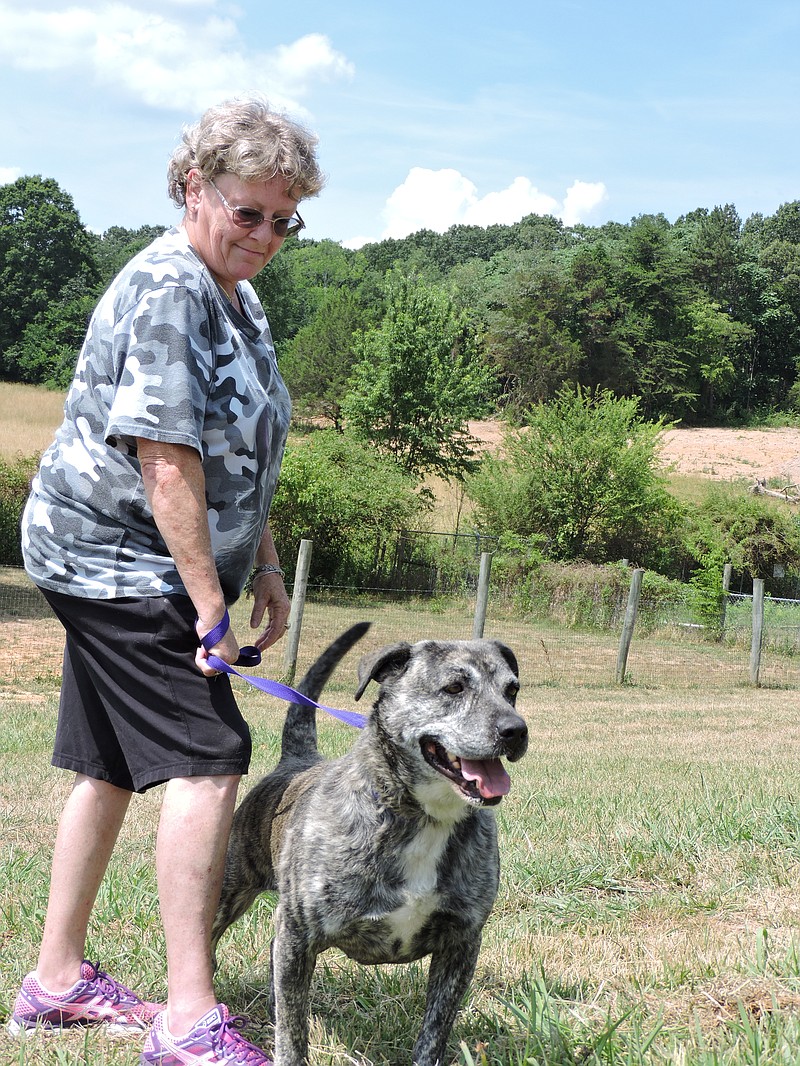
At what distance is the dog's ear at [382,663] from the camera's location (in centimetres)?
289

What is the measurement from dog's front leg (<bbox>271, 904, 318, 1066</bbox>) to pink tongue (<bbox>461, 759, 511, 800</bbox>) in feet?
2.07

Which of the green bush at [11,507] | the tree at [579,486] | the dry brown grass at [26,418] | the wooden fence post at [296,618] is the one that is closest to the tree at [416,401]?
the tree at [579,486]

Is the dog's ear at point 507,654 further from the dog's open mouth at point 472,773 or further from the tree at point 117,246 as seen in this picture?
the tree at point 117,246

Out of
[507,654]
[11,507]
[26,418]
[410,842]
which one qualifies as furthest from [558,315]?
[410,842]

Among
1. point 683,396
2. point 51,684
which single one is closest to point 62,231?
point 683,396

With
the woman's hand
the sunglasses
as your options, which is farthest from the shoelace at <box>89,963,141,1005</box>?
the sunglasses

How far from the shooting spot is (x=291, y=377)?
2383 inches

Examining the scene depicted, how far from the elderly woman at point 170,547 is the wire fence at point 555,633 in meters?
10.7

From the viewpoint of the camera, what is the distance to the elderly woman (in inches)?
103

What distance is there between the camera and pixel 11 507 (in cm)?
2478

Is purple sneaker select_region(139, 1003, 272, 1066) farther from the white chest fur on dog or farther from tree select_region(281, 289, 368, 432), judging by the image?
tree select_region(281, 289, 368, 432)

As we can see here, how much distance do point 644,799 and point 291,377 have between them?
2212 inches

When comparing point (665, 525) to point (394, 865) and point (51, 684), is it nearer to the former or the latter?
point (51, 684)

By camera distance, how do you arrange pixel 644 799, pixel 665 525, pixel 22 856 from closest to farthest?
pixel 22 856, pixel 644 799, pixel 665 525
